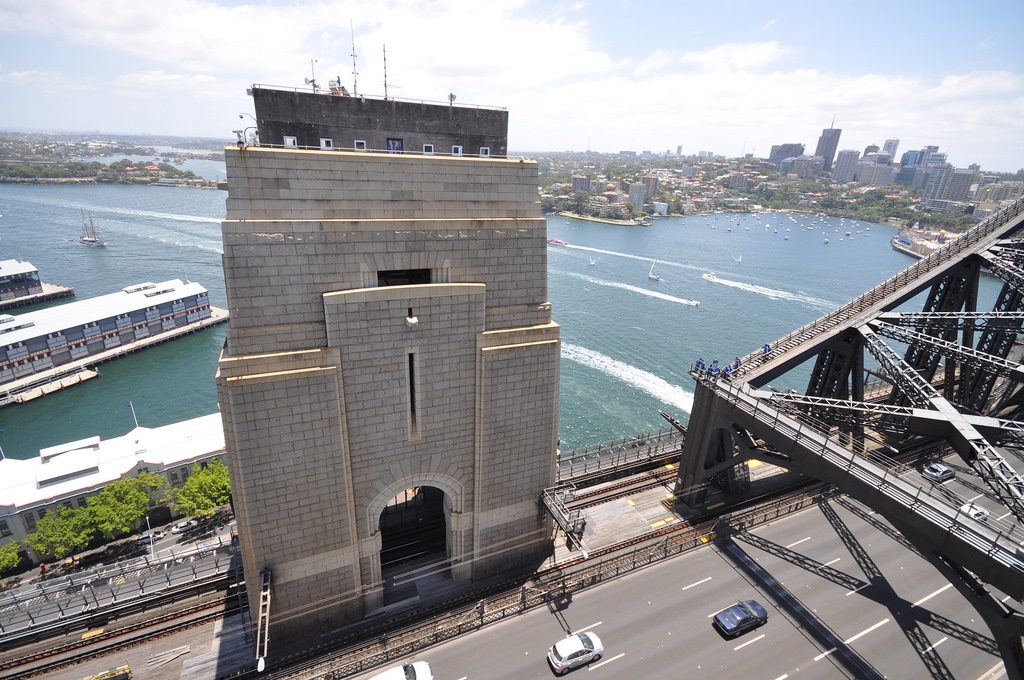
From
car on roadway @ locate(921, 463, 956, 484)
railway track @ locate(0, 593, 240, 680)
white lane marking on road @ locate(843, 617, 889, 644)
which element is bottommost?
railway track @ locate(0, 593, 240, 680)

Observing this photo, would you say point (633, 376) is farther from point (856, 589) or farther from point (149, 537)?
point (149, 537)

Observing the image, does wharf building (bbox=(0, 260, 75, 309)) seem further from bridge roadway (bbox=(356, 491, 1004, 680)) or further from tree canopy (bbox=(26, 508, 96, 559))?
bridge roadway (bbox=(356, 491, 1004, 680))

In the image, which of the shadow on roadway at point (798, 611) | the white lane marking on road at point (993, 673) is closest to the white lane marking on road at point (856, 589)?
the shadow on roadway at point (798, 611)

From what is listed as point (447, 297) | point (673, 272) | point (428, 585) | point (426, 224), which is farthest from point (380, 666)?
point (673, 272)

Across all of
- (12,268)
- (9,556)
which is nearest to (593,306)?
A: (9,556)

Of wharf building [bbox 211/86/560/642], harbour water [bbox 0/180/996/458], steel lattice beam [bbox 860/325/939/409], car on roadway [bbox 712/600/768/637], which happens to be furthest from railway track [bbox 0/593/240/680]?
harbour water [bbox 0/180/996/458]

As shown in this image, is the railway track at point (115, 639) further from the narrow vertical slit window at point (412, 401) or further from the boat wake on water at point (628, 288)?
the boat wake on water at point (628, 288)

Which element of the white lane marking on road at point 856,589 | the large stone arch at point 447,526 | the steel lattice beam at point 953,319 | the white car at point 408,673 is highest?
the steel lattice beam at point 953,319
